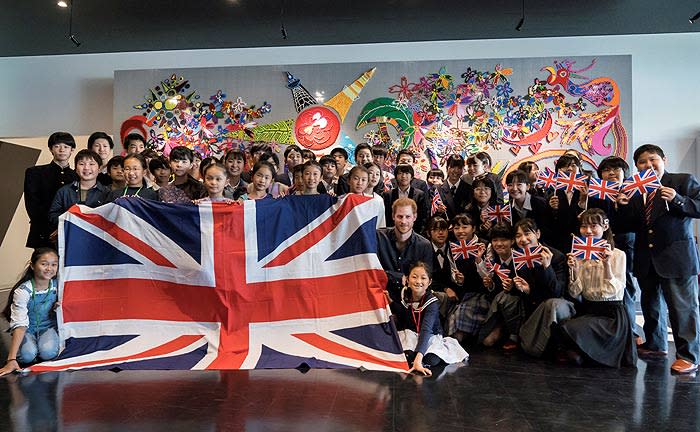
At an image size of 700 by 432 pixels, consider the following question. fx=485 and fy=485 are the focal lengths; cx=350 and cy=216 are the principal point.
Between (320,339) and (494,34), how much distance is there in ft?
15.8

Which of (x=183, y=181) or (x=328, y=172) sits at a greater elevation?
(x=328, y=172)

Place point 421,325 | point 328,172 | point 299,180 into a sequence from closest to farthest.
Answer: point 421,325 → point 299,180 → point 328,172

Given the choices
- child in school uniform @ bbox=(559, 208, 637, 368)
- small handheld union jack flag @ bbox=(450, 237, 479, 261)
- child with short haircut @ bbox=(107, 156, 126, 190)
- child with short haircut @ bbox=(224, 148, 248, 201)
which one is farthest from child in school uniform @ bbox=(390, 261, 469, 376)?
child with short haircut @ bbox=(107, 156, 126, 190)

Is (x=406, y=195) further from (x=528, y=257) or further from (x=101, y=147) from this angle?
(x=101, y=147)

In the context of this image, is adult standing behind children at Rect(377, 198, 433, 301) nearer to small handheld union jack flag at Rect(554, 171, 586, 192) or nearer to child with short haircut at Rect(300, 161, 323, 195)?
child with short haircut at Rect(300, 161, 323, 195)

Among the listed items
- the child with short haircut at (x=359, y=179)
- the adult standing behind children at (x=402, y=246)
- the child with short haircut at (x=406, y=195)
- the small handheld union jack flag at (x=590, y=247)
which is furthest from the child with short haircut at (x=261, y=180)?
the small handheld union jack flag at (x=590, y=247)

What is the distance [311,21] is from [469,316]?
4071mm

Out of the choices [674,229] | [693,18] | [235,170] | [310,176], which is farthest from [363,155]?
[693,18]

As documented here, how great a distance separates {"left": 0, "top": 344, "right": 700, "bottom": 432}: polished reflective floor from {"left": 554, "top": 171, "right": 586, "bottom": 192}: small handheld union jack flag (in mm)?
1321

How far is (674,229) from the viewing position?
3.17 meters

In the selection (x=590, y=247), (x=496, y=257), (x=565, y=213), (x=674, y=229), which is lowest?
(x=496, y=257)

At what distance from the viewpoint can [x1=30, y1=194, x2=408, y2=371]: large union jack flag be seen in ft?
10.4

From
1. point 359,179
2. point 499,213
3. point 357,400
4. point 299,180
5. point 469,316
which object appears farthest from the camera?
point 299,180

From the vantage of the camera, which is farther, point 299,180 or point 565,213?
point 299,180
